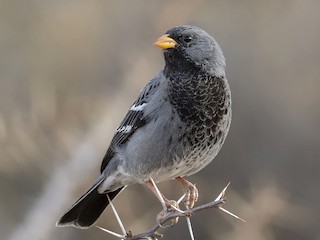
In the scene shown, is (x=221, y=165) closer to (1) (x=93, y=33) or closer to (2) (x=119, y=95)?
(2) (x=119, y=95)

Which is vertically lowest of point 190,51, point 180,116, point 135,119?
point 135,119

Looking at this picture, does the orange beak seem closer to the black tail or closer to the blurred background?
the black tail

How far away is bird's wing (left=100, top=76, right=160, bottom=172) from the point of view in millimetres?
5992

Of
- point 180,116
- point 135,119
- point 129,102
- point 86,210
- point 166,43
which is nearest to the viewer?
point 180,116

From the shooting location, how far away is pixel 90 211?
6.21 m

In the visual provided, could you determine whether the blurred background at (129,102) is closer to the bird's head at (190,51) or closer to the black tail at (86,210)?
the black tail at (86,210)

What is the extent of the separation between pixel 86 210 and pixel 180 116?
3.72 ft

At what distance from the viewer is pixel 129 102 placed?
908cm

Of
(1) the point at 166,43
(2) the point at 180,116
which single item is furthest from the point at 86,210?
(1) the point at 166,43

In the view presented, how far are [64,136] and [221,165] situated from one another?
6.59 ft

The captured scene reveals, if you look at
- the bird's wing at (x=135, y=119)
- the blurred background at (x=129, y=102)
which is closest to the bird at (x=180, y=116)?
the bird's wing at (x=135, y=119)

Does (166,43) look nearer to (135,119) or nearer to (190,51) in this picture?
(190,51)

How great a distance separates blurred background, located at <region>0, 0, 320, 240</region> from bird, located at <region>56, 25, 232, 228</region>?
71.6 inches

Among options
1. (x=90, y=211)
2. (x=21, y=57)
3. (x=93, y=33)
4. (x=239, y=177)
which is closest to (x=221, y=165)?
(x=239, y=177)
